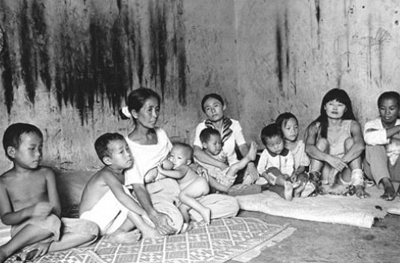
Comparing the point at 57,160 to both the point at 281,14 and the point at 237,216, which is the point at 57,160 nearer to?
the point at 237,216

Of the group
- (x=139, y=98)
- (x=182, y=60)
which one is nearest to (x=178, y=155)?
(x=139, y=98)

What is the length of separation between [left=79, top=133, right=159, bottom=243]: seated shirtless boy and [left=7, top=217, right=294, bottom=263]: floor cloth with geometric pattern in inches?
2.9

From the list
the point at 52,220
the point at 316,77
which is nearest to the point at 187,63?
the point at 316,77

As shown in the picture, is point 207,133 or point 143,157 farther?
point 207,133

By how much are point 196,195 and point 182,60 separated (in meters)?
2.22

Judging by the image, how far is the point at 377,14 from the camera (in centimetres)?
482

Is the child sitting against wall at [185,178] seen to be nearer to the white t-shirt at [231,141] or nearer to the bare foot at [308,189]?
the white t-shirt at [231,141]

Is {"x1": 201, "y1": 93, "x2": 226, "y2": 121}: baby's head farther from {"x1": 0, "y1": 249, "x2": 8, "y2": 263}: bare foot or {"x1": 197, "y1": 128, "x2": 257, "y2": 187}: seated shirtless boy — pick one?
{"x1": 0, "y1": 249, "x2": 8, "y2": 263}: bare foot

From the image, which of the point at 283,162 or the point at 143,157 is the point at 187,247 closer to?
the point at 143,157

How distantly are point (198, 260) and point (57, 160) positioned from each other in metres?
2.17

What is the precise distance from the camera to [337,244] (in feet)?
9.89

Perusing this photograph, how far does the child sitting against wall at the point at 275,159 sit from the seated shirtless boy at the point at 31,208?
5.87 feet

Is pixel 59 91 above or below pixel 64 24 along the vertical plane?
below

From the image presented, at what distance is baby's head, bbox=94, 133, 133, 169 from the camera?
325 cm
